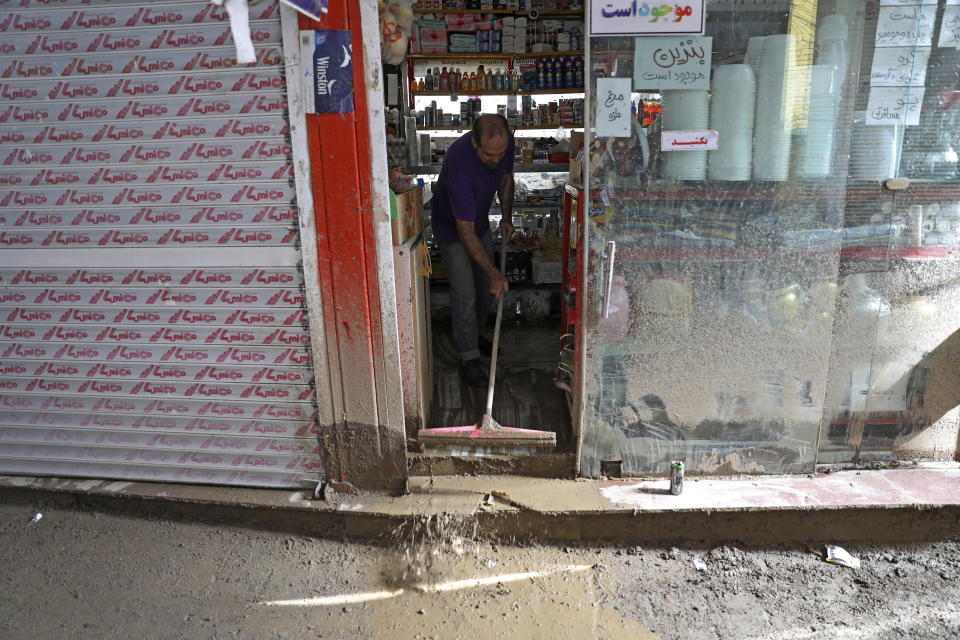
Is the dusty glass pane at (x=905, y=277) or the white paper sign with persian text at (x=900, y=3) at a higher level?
the white paper sign with persian text at (x=900, y=3)

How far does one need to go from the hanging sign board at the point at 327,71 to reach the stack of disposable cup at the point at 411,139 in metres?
4.26

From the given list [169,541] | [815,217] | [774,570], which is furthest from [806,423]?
[169,541]

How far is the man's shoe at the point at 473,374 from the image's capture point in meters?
4.46

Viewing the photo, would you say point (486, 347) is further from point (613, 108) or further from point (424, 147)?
point (424, 147)

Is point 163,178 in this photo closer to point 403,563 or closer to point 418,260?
point 418,260

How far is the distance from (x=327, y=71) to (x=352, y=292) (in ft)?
3.48

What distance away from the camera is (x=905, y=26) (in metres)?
2.95

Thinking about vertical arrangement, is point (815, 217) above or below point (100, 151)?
below

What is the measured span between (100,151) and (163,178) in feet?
1.20

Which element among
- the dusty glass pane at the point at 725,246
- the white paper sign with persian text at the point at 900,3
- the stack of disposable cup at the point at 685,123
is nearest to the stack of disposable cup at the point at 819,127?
the dusty glass pane at the point at 725,246

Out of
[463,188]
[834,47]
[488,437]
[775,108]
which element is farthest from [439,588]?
[834,47]

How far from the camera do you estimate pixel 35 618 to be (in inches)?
112

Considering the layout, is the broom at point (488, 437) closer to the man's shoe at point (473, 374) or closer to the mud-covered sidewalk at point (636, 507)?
the mud-covered sidewalk at point (636, 507)

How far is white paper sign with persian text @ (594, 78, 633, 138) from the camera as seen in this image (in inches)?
118
